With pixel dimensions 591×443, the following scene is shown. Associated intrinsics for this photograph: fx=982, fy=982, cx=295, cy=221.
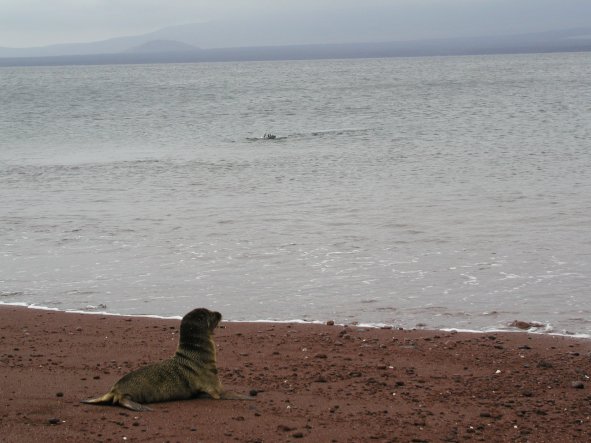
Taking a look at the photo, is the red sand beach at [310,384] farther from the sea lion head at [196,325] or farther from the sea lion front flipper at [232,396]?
the sea lion head at [196,325]

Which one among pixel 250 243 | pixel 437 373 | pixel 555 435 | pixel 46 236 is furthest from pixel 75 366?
pixel 46 236

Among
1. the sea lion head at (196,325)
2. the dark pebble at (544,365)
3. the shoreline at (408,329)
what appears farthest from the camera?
the shoreline at (408,329)

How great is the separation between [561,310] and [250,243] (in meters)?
5.44

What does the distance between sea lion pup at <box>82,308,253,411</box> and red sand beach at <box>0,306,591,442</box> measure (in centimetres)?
12

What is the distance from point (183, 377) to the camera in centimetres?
708

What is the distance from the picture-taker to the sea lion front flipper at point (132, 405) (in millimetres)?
6609

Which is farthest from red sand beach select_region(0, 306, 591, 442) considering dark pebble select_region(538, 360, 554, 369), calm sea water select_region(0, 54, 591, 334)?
calm sea water select_region(0, 54, 591, 334)

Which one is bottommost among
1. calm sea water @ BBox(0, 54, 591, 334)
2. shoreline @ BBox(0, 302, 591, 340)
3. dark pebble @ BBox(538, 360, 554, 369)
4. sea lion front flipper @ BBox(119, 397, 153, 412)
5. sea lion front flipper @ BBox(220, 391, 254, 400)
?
calm sea water @ BBox(0, 54, 591, 334)

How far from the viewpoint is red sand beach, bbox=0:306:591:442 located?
252 inches

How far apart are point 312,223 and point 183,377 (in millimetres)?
9301

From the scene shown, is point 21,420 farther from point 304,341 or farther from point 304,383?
point 304,341

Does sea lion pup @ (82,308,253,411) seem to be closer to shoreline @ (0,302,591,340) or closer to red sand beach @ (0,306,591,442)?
red sand beach @ (0,306,591,442)

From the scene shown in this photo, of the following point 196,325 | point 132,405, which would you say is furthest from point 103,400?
point 196,325

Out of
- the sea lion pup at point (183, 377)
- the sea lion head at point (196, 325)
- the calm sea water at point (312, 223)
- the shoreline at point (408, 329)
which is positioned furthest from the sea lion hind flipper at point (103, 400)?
the calm sea water at point (312, 223)
